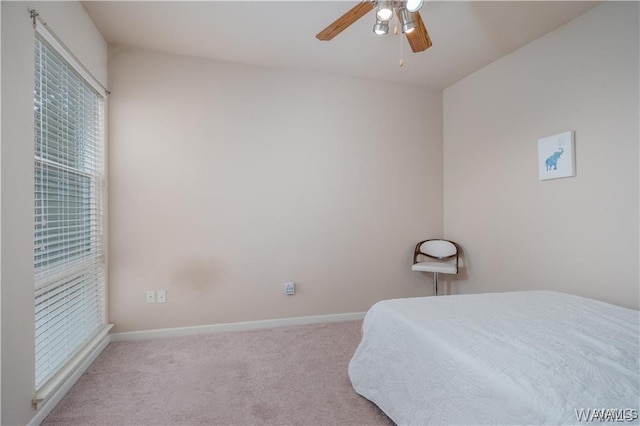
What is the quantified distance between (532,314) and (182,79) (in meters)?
3.23

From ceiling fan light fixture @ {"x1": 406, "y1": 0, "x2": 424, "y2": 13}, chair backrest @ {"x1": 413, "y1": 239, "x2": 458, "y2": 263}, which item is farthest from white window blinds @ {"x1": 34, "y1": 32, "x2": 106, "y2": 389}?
chair backrest @ {"x1": 413, "y1": 239, "x2": 458, "y2": 263}

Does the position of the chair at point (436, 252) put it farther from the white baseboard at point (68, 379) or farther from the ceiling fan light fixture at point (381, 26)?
the white baseboard at point (68, 379)

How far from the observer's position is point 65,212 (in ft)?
6.50

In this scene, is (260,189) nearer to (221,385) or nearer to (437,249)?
(221,385)

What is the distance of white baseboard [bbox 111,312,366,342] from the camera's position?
2650mm

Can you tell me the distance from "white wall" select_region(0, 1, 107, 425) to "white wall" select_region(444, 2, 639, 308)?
3.46 m

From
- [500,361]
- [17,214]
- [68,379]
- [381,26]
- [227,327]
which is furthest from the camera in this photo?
[227,327]

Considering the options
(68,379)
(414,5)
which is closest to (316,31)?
(414,5)

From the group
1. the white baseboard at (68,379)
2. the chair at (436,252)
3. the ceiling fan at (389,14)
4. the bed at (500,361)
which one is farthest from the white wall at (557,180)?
the white baseboard at (68,379)

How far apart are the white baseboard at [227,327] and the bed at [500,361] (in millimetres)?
1241

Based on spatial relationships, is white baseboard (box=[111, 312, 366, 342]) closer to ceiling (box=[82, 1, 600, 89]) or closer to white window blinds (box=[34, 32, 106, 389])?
white window blinds (box=[34, 32, 106, 389])

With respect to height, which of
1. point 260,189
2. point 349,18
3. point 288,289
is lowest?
point 288,289

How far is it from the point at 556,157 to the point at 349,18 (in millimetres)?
1918

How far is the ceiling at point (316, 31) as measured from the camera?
83.1 inches
